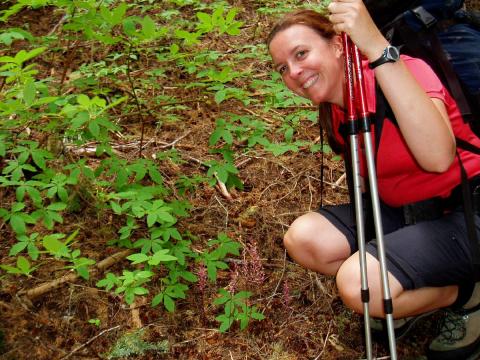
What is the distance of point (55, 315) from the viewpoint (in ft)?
9.46

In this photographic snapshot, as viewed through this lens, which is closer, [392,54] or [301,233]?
[392,54]

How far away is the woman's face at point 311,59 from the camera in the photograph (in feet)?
7.73

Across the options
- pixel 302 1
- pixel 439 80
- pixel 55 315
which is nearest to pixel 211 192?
pixel 55 315

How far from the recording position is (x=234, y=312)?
108 inches

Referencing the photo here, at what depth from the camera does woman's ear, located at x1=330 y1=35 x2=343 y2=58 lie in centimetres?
239

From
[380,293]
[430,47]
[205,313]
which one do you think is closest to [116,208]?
[205,313]

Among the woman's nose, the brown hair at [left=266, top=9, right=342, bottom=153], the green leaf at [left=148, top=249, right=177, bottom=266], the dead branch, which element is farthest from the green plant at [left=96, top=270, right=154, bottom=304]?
the brown hair at [left=266, top=9, right=342, bottom=153]

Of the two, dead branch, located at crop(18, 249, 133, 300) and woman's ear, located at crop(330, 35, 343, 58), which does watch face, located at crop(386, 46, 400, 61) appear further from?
dead branch, located at crop(18, 249, 133, 300)

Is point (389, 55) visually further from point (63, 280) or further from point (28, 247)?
point (63, 280)

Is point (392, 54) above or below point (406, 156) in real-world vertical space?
above

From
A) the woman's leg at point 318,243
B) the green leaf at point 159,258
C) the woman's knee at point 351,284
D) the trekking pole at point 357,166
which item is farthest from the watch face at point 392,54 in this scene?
the green leaf at point 159,258

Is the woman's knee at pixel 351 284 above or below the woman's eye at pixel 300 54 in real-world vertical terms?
below

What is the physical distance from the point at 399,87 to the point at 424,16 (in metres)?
0.42

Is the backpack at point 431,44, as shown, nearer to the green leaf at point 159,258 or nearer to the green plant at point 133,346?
the green leaf at point 159,258
